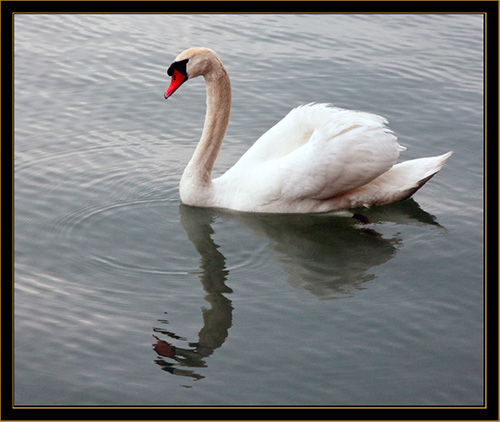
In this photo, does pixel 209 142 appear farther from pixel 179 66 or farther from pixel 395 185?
pixel 395 185

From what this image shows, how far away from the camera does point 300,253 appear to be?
7844 millimetres

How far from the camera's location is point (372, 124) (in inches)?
332

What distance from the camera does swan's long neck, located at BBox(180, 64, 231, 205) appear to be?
8.66 m

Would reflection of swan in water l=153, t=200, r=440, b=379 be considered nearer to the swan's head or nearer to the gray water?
the gray water

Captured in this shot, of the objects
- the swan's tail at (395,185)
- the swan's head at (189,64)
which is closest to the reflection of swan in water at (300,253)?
the swan's tail at (395,185)

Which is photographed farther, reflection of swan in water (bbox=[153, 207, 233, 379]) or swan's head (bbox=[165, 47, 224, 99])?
swan's head (bbox=[165, 47, 224, 99])

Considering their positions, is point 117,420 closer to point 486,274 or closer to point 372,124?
point 486,274

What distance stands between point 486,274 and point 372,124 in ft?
6.34

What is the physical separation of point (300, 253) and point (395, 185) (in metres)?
1.50

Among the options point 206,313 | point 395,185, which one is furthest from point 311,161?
point 206,313

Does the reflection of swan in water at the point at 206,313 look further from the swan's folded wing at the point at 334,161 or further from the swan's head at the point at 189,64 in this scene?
the swan's head at the point at 189,64

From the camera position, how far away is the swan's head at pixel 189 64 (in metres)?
8.48

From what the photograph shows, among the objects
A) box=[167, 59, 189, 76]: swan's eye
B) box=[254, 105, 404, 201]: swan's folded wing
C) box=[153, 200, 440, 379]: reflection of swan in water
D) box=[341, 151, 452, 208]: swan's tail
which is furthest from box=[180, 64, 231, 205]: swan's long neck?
box=[341, 151, 452, 208]: swan's tail

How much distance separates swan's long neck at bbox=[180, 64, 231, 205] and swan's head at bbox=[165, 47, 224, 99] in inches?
3.9
